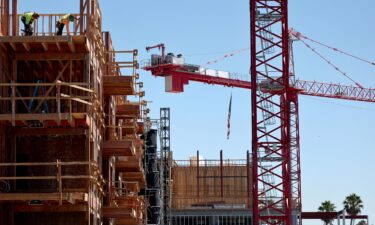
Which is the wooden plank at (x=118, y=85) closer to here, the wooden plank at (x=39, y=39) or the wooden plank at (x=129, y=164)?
the wooden plank at (x=129, y=164)

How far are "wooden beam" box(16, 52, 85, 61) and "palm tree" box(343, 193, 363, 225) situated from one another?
109m

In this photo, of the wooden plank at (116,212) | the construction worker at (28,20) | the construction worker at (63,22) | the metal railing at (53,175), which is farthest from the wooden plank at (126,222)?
the construction worker at (28,20)


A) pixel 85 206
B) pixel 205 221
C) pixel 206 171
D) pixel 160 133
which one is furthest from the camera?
pixel 206 171

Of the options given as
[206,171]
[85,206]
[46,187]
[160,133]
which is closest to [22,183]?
[46,187]

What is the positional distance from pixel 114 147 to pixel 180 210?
2203 inches

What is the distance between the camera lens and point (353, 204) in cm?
14162

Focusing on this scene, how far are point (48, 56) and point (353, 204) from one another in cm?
11072

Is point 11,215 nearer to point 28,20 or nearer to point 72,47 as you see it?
point 72,47

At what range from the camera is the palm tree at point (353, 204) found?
460ft

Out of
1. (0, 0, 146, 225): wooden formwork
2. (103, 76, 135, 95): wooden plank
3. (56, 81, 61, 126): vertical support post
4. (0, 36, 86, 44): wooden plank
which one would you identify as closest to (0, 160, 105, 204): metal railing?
(0, 0, 146, 225): wooden formwork

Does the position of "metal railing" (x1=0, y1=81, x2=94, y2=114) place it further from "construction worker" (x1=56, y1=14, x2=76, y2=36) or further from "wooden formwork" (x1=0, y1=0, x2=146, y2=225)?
"construction worker" (x1=56, y1=14, x2=76, y2=36)

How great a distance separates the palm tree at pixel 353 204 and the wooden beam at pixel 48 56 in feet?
357

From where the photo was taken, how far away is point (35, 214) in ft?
114

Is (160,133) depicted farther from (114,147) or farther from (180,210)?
(114,147)
